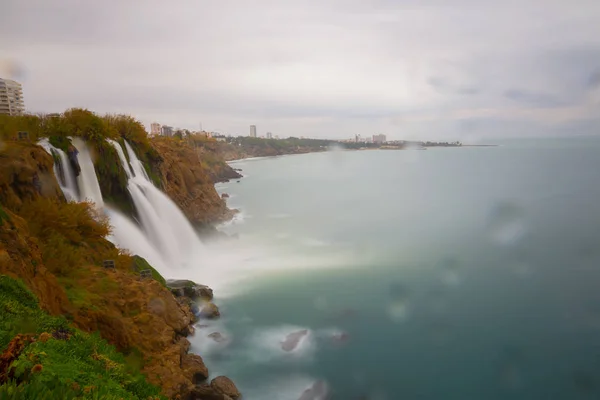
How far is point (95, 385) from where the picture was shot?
4746 mm

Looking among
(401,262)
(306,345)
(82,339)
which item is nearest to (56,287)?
(82,339)

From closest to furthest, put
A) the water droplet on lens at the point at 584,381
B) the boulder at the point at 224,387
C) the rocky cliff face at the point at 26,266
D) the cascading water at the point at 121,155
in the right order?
1. the rocky cliff face at the point at 26,266
2. the boulder at the point at 224,387
3. the water droplet on lens at the point at 584,381
4. the cascading water at the point at 121,155

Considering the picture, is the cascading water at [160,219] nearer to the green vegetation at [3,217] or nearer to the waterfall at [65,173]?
the waterfall at [65,173]

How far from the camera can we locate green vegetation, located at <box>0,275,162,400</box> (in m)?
3.97

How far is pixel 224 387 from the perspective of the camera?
34.9ft

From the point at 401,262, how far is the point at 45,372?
22.4 meters

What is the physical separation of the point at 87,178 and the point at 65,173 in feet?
5.07

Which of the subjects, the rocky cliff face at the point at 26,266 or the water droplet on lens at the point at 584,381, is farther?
the water droplet on lens at the point at 584,381

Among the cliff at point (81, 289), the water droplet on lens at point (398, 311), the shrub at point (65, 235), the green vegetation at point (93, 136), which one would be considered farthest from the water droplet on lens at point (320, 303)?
the green vegetation at point (93, 136)

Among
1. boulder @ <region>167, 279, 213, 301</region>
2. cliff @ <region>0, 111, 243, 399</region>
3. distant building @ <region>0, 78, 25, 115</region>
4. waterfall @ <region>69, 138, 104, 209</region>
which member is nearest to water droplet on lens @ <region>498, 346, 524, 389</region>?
cliff @ <region>0, 111, 243, 399</region>

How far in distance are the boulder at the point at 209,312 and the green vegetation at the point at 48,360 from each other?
769 centimetres

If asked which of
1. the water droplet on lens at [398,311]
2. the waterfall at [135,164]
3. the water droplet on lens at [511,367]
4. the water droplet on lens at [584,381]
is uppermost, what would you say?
the waterfall at [135,164]

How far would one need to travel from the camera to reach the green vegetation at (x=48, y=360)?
397cm

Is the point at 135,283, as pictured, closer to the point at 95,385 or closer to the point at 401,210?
the point at 95,385
